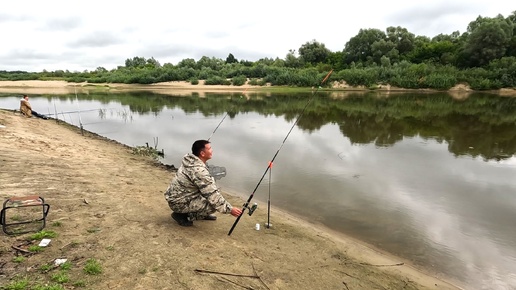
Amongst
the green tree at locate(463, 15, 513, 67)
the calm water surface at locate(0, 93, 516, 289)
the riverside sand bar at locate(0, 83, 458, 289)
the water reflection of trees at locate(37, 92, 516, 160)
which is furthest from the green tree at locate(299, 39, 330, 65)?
the riverside sand bar at locate(0, 83, 458, 289)

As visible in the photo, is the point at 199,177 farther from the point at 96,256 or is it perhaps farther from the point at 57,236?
the point at 57,236

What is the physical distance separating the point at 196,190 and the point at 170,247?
1.00 meters

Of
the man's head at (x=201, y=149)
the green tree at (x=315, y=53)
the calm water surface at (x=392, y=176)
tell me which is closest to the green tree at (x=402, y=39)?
the green tree at (x=315, y=53)

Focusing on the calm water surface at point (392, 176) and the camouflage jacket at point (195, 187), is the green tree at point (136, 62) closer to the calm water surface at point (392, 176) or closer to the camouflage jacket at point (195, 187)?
the calm water surface at point (392, 176)

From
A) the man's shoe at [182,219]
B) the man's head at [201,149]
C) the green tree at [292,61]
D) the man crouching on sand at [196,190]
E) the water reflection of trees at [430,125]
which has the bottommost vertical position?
the water reflection of trees at [430,125]

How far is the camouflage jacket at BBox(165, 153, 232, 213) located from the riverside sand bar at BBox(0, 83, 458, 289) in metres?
0.66

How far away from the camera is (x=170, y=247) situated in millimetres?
4898

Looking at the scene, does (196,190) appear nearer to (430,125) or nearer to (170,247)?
(170,247)

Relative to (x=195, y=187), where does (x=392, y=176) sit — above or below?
below

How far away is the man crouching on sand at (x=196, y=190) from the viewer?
5074 mm

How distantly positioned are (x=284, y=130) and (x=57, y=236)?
15855 mm

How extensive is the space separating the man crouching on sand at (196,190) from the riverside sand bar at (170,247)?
49 cm

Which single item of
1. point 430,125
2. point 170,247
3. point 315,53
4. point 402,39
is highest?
point 402,39

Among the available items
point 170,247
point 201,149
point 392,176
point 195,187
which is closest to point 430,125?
point 392,176
